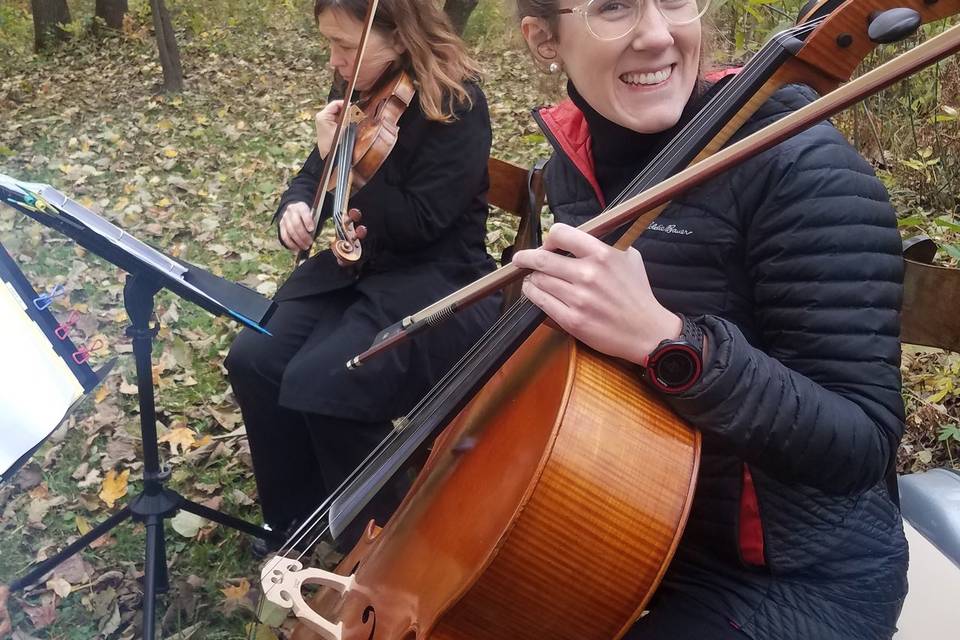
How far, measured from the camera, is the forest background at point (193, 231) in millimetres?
2203

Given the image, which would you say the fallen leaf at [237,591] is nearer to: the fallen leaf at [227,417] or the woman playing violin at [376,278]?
the woman playing violin at [376,278]

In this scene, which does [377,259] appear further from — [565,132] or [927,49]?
[927,49]

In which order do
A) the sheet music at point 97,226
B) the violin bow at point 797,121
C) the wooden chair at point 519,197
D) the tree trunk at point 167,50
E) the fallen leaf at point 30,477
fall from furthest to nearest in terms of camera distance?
1. the tree trunk at point 167,50
2. the fallen leaf at point 30,477
3. the wooden chair at point 519,197
4. the sheet music at point 97,226
5. the violin bow at point 797,121

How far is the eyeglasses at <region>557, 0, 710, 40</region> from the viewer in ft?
3.97

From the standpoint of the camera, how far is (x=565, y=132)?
4.96ft

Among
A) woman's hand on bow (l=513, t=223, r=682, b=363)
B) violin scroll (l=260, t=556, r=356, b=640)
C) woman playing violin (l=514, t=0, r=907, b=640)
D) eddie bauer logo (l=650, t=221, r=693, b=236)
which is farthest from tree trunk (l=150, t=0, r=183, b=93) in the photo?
woman's hand on bow (l=513, t=223, r=682, b=363)

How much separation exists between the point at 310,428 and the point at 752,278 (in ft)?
4.13

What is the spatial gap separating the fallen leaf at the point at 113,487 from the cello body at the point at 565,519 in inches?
66.6

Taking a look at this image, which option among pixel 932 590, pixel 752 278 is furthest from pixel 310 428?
pixel 932 590

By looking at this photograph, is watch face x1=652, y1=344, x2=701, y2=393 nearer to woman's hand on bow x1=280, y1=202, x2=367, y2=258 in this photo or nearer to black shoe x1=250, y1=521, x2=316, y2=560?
woman's hand on bow x1=280, y1=202, x2=367, y2=258

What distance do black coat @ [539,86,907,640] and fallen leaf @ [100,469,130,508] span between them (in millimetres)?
1977

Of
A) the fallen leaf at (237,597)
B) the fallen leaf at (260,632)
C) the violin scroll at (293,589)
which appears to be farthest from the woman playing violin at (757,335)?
the fallen leaf at (237,597)

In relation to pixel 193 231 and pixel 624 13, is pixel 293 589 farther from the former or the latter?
pixel 193 231

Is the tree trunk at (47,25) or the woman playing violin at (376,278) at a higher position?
the woman playing violin at (376,278)
